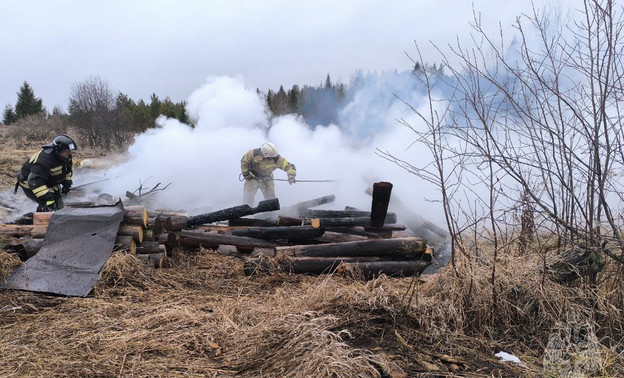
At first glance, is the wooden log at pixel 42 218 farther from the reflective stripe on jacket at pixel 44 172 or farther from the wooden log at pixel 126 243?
the reflective stripe on jacket at pixel 44 172

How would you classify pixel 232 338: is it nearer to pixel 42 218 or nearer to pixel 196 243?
pixel 196 243

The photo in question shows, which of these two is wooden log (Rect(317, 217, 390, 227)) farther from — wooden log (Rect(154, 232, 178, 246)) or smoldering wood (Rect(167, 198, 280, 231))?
wooden log (Rect(154, 232, 178, 246))

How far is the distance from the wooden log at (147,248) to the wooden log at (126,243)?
166 mm

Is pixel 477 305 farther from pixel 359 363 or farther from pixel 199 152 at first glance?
pixel 199 152

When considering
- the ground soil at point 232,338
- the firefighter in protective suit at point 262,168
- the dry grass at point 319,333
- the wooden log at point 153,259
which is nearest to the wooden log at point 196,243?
the wooden log at point 153,259

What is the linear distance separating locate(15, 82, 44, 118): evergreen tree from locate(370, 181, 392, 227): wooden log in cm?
3417

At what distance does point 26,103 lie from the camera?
33625 mm

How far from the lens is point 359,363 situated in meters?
2.80

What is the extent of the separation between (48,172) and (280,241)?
4084mm

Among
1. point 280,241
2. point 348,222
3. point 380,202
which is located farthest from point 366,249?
point 280,241

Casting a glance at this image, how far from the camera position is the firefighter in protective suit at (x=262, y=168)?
33.9ft

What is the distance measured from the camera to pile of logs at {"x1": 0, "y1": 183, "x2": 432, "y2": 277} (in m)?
5.77

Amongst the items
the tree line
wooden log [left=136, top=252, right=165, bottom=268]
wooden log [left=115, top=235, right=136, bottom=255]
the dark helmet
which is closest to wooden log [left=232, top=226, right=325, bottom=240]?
wooden log [left=136, top=252, right=165, bottom=268]

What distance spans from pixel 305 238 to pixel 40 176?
14.5 ft
